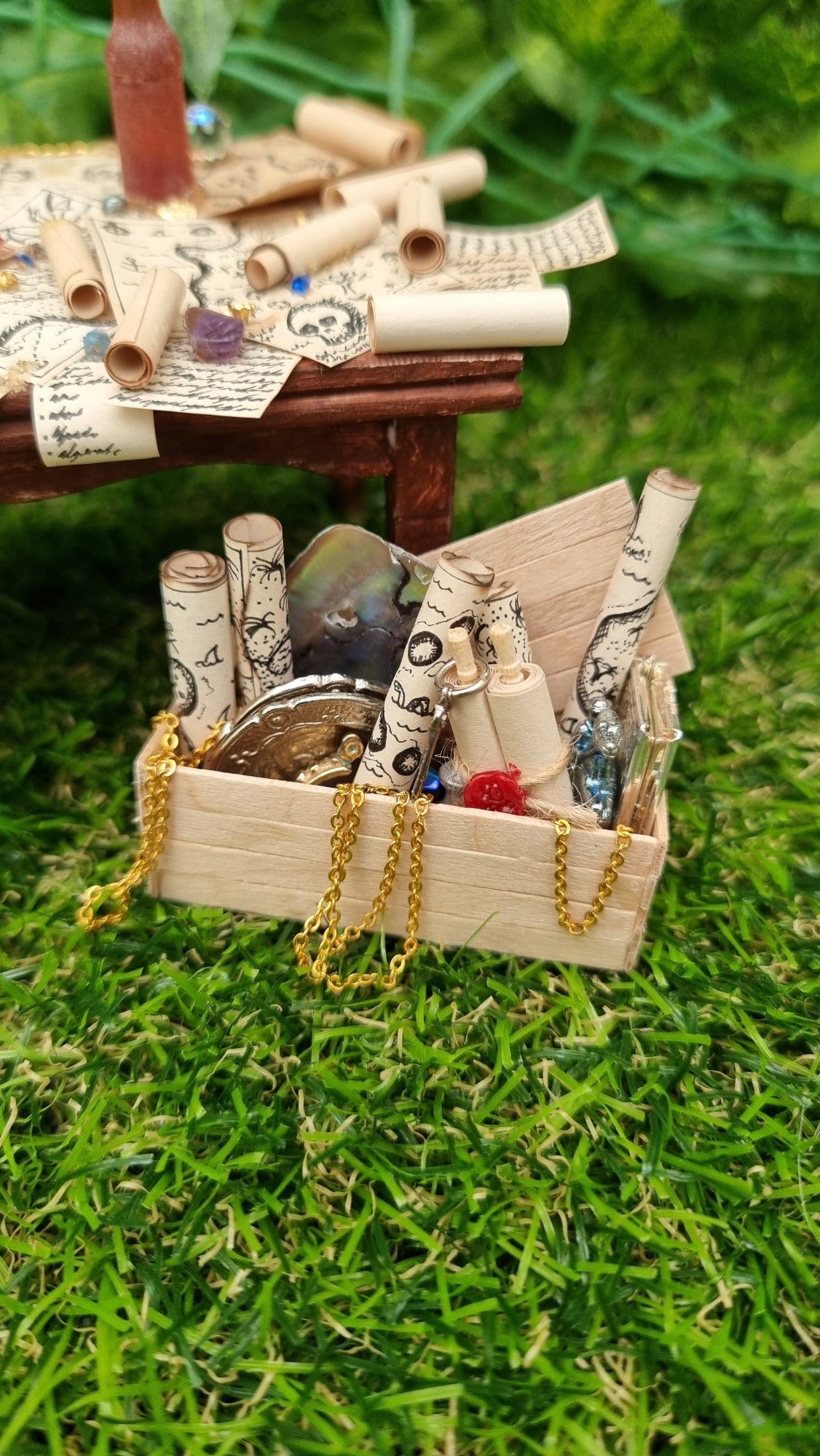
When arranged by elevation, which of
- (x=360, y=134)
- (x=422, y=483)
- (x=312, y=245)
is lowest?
(x=422, y=483)

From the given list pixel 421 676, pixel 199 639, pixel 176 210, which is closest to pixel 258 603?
pixel 199 639

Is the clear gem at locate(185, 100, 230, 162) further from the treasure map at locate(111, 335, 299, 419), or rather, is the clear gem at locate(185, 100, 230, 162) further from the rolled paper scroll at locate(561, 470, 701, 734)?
the rolled paper scroll at locate(561, 470, 701, 734)

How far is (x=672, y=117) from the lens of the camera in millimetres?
2285

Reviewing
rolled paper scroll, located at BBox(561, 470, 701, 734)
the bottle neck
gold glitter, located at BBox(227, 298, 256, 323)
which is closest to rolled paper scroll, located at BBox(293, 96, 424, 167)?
the bottle neck

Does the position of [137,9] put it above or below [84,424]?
above

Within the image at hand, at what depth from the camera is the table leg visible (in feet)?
4.20

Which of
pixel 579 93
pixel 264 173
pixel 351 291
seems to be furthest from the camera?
pixel 579 93

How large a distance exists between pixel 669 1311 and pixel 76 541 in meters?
1.53

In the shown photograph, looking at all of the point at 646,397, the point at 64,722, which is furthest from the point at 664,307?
the point at 64,722

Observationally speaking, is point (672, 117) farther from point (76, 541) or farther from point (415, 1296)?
point (415, 1296)

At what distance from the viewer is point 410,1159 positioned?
113 centimetres

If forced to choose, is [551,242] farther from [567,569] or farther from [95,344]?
[95,344]

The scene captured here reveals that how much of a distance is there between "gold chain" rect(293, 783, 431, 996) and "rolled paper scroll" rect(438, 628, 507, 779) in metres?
0.07

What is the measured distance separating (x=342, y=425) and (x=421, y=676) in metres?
0.31
